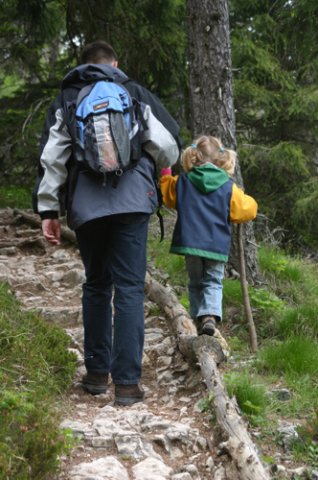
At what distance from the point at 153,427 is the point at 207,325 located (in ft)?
5.30

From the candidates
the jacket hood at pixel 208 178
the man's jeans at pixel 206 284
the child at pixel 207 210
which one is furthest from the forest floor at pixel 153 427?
the jacket hood at pixel 208 178

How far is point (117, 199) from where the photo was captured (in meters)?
4.14

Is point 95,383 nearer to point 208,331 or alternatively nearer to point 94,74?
point 208,331

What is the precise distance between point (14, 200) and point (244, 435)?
8.19 meters

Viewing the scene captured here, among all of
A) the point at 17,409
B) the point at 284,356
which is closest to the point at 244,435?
the point at 17,409

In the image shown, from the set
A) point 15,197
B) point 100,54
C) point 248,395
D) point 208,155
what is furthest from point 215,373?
point 15,197

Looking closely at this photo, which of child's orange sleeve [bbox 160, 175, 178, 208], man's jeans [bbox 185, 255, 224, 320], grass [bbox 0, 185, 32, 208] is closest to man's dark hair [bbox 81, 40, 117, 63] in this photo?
child's orange sleeve [bbox 160, 175, 178, 208]

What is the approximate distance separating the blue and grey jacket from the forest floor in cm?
127

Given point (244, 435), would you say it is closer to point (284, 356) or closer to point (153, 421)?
point (153, 421)

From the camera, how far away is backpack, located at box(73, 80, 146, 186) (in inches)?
157

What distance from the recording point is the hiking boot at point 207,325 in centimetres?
532

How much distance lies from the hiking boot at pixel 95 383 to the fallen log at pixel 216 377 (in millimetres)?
702

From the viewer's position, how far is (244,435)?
3.60 metres

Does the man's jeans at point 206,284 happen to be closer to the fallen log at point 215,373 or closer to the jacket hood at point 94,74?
the fallen log at point 215,373
